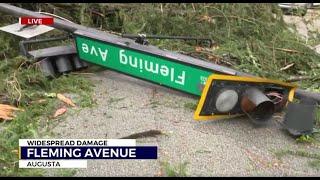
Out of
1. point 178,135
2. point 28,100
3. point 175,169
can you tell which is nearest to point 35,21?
point 28,100

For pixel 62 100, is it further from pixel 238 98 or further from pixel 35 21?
pixel 238 98

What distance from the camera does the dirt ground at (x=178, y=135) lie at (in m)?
2.80

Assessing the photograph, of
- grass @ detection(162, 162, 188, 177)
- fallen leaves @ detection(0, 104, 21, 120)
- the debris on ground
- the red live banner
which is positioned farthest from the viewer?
the red live banner

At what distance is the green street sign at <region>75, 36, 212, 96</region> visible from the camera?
3.41m

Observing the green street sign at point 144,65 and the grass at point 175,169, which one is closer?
the grass at point 175,169

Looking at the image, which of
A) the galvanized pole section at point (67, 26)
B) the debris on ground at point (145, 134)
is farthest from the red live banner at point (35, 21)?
the debris on ground at point (145, 134)

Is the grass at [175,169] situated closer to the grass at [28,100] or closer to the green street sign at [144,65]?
the grass at [28,100]

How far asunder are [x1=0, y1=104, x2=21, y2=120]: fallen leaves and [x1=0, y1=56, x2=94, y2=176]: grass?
0.04 m

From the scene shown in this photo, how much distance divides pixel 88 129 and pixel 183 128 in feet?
2.05

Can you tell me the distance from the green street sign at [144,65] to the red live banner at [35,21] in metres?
0.41

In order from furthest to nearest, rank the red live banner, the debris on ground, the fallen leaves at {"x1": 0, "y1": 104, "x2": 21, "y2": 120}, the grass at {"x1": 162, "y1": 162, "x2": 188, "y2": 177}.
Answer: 1. the red live banner
2. the fallen leaves at {"x1": 0, "y1": 104, "x2": 21, "y2": 120}
3. the debris on ground
4. the grass at {"x1": 162, "y1": 162, "x2": 188, "y2": 177}

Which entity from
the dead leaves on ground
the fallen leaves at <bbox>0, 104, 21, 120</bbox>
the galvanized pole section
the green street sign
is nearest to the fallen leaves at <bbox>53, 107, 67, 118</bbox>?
the dead leaves on ground

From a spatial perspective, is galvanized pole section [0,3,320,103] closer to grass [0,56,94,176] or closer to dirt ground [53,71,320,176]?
dirt ground [53,71,320,176]

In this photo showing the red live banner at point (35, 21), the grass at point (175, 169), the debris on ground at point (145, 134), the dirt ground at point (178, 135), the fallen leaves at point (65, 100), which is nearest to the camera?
the grass at point (175, 169)
